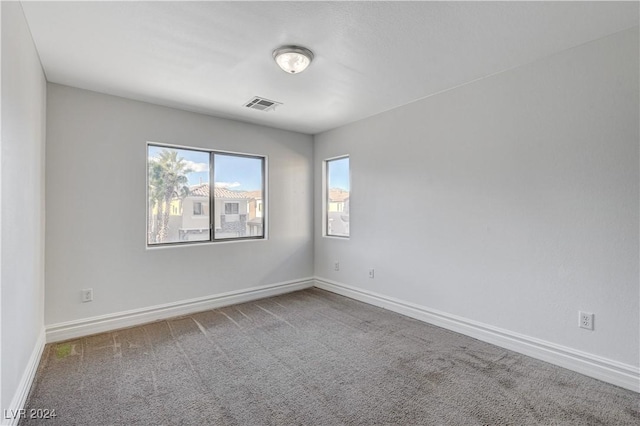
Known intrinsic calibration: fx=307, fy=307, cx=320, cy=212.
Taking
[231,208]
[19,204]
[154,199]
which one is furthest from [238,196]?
[19,204]

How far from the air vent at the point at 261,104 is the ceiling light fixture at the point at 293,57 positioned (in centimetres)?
98

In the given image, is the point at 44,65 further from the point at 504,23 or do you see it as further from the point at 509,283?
the point at 509,283

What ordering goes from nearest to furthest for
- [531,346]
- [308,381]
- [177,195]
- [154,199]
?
1. [308,381]
2. [531,346]
3. [154,199]
4. [177,195]

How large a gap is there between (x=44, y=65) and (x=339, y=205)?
3.55 metres

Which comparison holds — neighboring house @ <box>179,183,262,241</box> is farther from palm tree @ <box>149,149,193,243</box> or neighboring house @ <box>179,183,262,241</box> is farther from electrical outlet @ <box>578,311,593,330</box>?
electrical outlet @ <box>578,311,593,330</box>

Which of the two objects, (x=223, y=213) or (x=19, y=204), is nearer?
(x=19, y=204)

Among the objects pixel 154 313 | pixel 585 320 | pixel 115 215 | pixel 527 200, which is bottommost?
pixel 154 313

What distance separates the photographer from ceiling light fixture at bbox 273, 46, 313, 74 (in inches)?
92.3

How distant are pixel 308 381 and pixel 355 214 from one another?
8.05 feet

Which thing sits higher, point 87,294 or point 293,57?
point 293,57

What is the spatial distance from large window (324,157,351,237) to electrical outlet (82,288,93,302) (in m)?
3.04

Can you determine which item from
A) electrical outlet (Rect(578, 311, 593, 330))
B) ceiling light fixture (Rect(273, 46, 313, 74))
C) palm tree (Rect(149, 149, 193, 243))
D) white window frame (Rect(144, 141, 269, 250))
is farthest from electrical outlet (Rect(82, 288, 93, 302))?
electrical outlet (Rect(578, 311, 593, 330))

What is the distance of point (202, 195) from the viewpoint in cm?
394

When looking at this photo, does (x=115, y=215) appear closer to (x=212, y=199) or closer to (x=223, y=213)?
→ (x=212, y=199)
